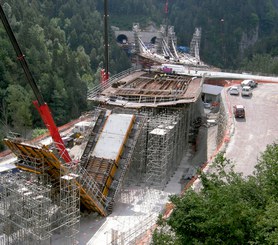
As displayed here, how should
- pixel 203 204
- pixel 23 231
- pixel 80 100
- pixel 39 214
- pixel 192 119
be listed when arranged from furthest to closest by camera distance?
1. pixel 80 100
2. pixel 192 119
3. pixel 23 231
4. pixel 39 214
5. pixel 203 204

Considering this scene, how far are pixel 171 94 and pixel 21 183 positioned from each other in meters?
15.2

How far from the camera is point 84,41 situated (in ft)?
288

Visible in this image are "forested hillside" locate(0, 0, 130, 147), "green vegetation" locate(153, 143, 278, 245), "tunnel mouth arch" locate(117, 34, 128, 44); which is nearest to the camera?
"green vegetation" locate(153, 143, 278, 245)

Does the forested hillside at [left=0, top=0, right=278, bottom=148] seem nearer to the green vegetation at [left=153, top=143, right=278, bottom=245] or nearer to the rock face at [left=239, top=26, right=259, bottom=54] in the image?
the rock face at [left=239, top=26, right=259, bottom=54]

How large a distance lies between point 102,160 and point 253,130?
11.2 meters

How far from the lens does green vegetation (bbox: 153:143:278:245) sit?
12.7m

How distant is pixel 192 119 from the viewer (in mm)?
39875

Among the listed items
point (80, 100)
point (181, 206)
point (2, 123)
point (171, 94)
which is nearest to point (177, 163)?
point (171, 94)

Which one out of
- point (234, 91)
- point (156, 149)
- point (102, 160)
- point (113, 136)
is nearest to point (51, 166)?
point (102, 160)

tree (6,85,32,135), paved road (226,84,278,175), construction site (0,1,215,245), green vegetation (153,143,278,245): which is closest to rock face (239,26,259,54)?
paved road (226,84,278,175)

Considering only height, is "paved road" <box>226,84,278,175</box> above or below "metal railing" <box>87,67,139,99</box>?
below

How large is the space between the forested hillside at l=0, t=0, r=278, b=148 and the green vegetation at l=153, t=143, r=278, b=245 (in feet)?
111

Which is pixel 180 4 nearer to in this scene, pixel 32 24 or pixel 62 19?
pixel 62 19

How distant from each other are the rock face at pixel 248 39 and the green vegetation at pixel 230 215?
376 feet
